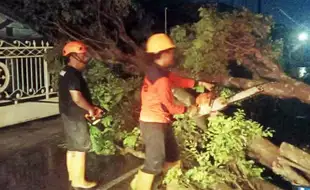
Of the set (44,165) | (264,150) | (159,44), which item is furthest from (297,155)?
(44,165)

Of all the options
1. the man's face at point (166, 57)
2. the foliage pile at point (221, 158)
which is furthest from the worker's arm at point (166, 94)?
the foliage pile at point (221, 158)

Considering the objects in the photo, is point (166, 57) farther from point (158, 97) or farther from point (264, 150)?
point (264, 150)

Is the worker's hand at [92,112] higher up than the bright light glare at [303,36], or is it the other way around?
the bright light glare at [303,36]

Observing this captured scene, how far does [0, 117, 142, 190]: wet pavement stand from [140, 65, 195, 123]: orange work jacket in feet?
4.32

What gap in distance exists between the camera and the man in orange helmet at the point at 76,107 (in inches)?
175

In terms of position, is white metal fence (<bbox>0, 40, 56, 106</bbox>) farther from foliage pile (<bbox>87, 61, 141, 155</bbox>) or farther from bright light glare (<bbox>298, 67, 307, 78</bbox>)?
bright light glare (<bbox>298, 67, 307, 78</bbox>)

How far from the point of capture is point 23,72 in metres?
8.38

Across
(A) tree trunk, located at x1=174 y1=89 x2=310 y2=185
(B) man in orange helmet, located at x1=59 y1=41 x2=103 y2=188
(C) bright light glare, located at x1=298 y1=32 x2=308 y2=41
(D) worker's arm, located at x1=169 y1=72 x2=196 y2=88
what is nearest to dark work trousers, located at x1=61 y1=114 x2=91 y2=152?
(B) man in orange helmet, located at x1=59 y1=41 x2=103 y2=188

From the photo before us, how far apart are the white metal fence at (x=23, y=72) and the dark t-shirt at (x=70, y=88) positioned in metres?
3.81

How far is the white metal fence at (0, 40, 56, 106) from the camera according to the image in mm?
8016

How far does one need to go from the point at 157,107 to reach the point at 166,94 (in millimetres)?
166

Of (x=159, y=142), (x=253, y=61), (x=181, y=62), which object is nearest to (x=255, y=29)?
(x=253, y=61)

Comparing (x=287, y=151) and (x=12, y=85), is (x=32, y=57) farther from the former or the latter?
(x=287, y=151)

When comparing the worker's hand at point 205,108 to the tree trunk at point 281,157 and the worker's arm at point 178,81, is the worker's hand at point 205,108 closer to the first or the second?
the worker's arm at point 178,81
